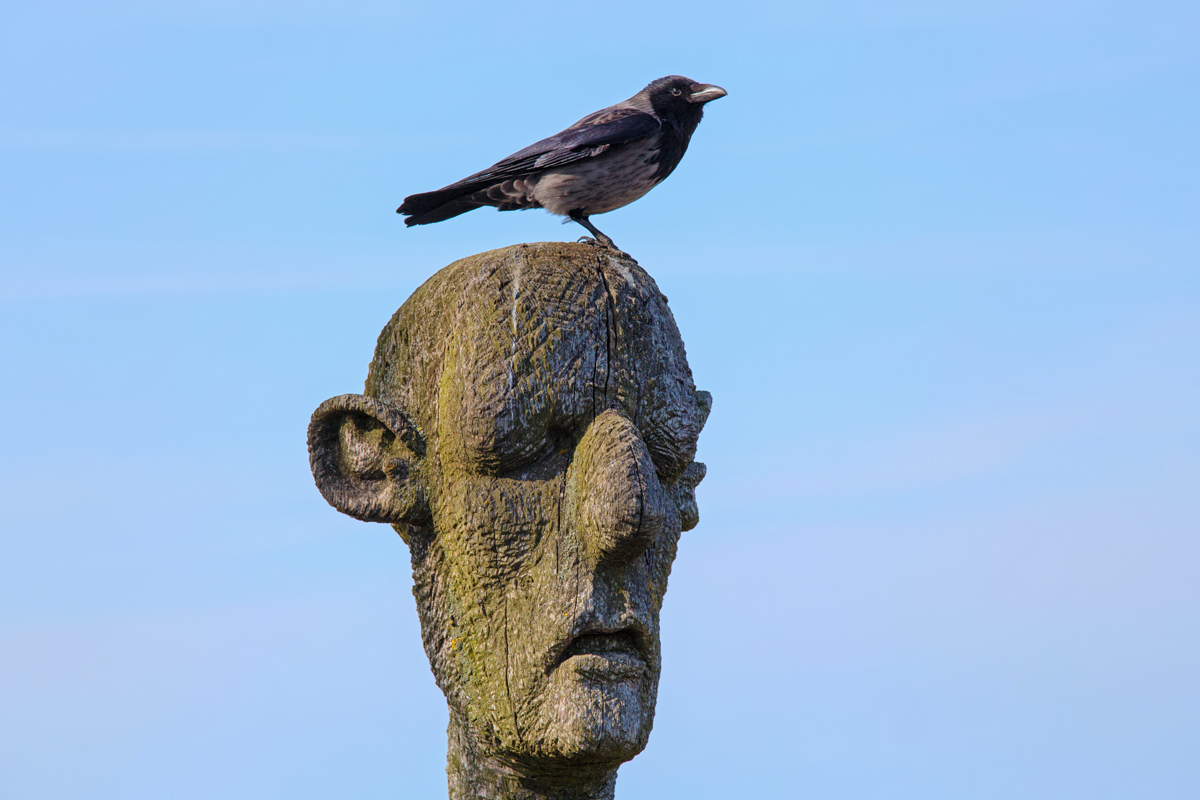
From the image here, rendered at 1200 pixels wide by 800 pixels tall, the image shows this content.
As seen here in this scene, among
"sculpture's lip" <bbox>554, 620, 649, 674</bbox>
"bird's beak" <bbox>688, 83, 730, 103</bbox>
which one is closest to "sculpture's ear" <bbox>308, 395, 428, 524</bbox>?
"sculpture's lip" <bbox>554, 620, 649, 674</bbox>

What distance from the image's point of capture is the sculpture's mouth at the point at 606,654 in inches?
142

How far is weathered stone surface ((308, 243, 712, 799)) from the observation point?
11.9ft

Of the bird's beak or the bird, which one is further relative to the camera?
the bird's beak

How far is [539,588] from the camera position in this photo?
3682 mm

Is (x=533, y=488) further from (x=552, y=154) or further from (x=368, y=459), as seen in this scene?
(x=552, y=154)

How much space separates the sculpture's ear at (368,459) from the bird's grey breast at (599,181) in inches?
61.6

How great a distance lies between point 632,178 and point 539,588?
227 cm

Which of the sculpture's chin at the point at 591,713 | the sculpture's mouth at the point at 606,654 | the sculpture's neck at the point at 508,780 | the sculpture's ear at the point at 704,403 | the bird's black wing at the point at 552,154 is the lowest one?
the sculpture's neck at the point at 508,780

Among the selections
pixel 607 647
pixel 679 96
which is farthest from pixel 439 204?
pixel 607 647

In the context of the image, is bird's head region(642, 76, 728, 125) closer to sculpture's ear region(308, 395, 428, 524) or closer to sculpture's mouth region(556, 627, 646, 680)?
sculpture's ear region(308, 395, 428, 524)

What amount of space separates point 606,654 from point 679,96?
3.05m

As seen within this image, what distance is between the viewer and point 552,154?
525cm

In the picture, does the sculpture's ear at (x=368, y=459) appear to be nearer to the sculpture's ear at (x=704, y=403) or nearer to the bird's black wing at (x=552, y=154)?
the sculpture's ear at (x=704, y=403)

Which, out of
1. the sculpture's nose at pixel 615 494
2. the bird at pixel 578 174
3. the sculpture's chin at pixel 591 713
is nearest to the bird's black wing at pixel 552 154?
the bird at pixel 578 174
